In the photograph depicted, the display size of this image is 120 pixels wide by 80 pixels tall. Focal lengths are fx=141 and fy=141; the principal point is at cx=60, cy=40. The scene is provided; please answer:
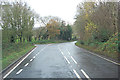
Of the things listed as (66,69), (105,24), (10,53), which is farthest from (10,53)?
(105,24)

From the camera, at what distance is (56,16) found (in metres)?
74.2

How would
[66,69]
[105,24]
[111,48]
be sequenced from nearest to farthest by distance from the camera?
[66,69], [111,48], [105,24]

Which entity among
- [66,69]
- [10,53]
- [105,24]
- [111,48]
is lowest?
[10,53]

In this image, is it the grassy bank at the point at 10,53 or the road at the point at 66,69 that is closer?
the road at the point at 66,69

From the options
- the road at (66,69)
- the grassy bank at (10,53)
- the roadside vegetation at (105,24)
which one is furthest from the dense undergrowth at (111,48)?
the grassy bank at (10,53)

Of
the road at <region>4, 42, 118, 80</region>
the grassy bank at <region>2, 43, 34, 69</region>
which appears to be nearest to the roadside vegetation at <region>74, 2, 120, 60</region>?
the road at <region>4, 42, 118, 80</region>

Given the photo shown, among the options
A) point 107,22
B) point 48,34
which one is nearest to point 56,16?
point 48,34

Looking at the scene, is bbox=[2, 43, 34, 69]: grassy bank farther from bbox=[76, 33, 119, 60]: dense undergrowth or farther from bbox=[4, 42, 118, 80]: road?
bbox=[76, 33, 119, 60]: dense undergrowth

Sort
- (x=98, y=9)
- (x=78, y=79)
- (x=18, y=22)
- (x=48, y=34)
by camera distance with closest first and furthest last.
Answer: (x=78, y=79)
(x=98, y=9)
(x=18, y=22)
(x=48, y=34)

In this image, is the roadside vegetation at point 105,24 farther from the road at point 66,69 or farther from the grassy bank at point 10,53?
the grassy bank at point 10,53

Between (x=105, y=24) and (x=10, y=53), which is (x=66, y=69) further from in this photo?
(x=105, y=24)

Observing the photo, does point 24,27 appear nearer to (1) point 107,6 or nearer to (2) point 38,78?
(1) point 107,6

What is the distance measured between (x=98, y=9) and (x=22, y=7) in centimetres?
1814

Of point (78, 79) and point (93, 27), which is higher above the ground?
point (93, 27)
